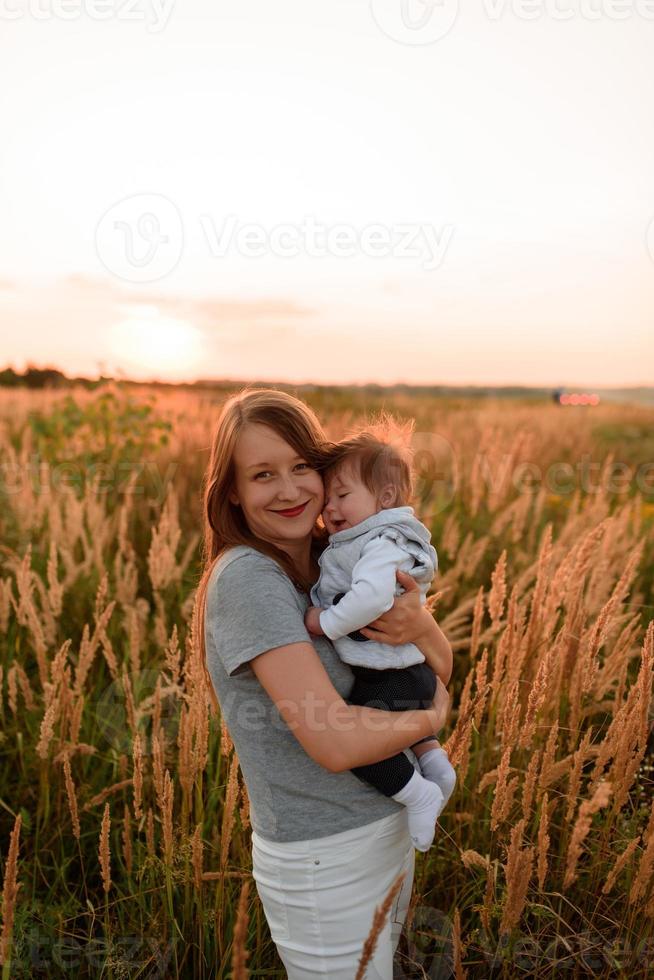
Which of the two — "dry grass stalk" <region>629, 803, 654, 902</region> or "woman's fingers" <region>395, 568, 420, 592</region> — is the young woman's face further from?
"dry grass stalk" <region>629, 803, 654, 902</region>

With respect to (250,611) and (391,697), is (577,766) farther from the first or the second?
(250,611)

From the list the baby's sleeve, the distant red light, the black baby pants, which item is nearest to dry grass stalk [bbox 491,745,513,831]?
the black baby pants

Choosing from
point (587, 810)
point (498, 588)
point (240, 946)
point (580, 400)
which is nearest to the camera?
point (240, 946)

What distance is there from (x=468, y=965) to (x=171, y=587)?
6.97 feet

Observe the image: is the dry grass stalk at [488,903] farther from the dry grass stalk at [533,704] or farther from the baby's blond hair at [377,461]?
the baby's blond hair at [377,461]

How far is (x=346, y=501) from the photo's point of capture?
1912 mm

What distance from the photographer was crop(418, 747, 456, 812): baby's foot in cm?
185

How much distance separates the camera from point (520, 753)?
8.58ft

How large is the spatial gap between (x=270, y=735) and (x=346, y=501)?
0.56 m

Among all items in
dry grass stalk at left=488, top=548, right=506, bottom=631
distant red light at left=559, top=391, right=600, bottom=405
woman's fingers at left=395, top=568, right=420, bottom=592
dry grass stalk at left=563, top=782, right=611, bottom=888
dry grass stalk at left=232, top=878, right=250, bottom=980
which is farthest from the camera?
distant red light at left=559, top=391, right=600, bottom=405

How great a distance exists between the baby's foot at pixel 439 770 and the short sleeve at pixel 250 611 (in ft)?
1.72

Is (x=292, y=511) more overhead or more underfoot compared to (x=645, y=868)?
more overhead

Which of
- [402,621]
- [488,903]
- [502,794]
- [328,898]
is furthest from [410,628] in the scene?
[488,903]

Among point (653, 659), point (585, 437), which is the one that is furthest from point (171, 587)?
point (585, 437)
